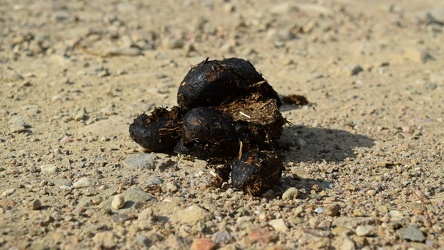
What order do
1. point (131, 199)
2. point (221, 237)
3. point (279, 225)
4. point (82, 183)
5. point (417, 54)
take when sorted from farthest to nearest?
point (417, 54)
point (82, 183)
point (131, 199)
point (279, 225)
point (221, 237)

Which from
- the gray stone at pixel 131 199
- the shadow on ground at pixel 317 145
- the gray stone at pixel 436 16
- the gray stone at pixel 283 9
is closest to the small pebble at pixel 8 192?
the gray stone at pixel 131 199

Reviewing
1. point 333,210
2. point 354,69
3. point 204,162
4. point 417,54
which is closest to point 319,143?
point 204,162

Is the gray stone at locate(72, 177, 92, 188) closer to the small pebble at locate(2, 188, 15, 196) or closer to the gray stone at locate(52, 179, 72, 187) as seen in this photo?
the gray stone at locate(52, 179, 72, 187)

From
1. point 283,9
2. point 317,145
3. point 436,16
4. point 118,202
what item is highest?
point 283,9

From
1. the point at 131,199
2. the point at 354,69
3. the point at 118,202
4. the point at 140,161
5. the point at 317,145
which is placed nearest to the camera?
the point at 118,202

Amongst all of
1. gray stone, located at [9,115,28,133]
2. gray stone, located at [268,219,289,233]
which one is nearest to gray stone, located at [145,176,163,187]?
gray stone, located at [268,219,289,233]

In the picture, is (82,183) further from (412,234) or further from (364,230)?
(412,234)

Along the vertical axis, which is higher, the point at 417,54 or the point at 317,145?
the point at 417,54
